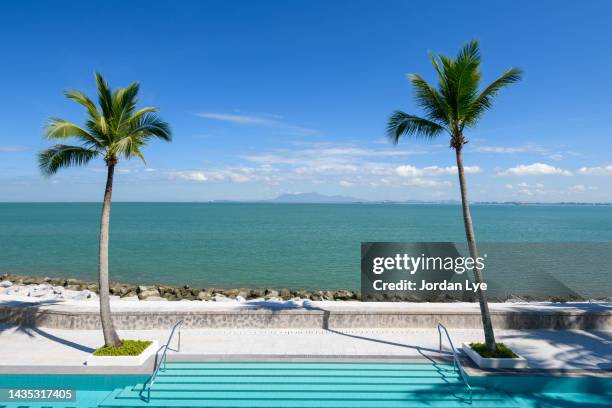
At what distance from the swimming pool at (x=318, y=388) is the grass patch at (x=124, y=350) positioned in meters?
0.66

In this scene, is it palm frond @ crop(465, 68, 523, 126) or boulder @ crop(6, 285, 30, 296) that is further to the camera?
boulder @ crop(6, 285, 30, 296)

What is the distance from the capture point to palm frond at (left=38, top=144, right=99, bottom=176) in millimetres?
10148

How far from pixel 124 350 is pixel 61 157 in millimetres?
5392

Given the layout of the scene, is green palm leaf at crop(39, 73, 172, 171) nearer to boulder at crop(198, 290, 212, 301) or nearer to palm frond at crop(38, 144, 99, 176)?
palm frond at crop(38, 144, 99, 176)

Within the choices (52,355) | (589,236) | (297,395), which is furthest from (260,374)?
(589,236)

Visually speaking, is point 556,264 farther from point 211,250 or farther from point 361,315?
point 211,250

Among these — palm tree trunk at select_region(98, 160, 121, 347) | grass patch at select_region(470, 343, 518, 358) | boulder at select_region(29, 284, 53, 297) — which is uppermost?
palm tree trunk at select_region(98, 160, 121, 347)

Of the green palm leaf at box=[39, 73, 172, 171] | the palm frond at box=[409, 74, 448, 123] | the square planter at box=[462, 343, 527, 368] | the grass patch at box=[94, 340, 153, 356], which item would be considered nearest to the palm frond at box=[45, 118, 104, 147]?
the green palm leaf at box=[39, 73, 172, 171]

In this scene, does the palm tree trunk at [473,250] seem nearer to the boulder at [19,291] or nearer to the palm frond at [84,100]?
the palm frond at [84,100]

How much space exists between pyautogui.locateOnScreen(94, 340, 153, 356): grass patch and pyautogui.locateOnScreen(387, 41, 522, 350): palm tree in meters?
9.24

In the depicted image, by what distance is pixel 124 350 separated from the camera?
10.2m

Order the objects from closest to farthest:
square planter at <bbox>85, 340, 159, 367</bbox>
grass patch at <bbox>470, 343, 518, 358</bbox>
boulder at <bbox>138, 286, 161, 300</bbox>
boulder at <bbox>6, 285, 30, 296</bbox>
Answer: square planter at <bbox>85, 340, 159, 367</bbox> < grass patch at <bbox>470, 343, 518, 358</bbox> < boulder at <bbox>138, 286, 161, 300</bbox> < boulder at <bbox>6, 285, 30, 296</bbox>

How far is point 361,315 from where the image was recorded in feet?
43.9

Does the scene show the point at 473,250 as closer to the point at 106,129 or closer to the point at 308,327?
the point at 308,327
